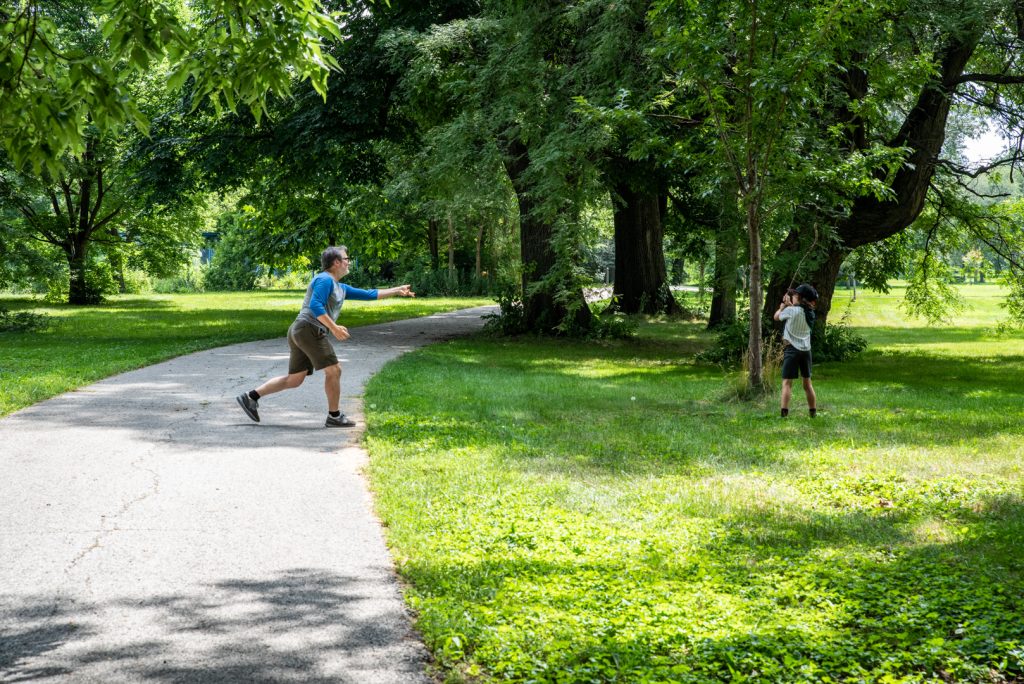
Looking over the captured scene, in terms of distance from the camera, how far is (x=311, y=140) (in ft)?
74.9

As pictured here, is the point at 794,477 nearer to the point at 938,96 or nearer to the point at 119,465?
the point at 119,465

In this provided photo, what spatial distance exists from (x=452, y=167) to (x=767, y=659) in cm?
1647

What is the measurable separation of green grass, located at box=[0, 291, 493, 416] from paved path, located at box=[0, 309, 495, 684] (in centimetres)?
300

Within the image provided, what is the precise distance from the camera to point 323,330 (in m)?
10.3

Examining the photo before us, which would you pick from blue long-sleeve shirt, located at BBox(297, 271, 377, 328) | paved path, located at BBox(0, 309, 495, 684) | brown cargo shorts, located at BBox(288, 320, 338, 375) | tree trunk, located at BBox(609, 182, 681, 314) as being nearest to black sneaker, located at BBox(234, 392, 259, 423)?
paved path, located at BBox(0, 309, 495, 684)

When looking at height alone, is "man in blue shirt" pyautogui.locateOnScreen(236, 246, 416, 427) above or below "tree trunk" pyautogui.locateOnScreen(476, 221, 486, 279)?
below

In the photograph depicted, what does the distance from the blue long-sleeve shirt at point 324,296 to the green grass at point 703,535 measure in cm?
134

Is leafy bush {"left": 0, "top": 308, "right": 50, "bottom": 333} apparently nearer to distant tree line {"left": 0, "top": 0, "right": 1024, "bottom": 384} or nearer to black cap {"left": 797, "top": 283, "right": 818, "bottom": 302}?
distant tree line {"left": 0, "top": 0, "right": 1024, "bottom": 384}

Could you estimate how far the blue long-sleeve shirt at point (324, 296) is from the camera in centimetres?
998

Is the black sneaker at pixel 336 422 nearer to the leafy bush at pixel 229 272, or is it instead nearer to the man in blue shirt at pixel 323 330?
the man in blue shirt at pixel 323 330

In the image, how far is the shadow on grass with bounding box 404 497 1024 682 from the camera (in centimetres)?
434

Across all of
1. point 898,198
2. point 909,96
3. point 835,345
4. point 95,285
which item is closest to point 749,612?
point 898,198

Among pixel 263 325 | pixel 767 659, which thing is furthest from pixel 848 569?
pixel 263 325

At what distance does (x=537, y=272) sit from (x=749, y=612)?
18.7 m
